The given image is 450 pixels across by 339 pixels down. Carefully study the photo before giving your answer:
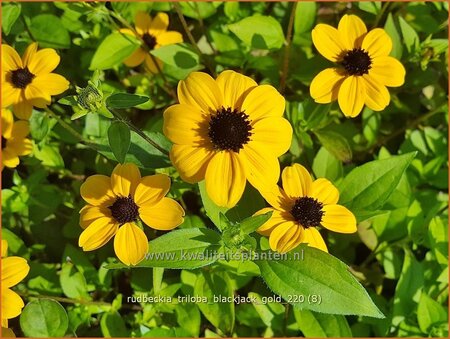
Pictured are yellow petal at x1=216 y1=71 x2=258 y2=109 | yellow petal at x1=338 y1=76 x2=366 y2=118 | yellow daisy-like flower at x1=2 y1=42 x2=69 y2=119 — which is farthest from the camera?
yellow daisy-like flower at x1=2 y1=42 x2=69 y2=119

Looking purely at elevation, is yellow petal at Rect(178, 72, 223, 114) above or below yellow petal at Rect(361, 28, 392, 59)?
below

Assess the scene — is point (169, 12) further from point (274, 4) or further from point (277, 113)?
point (277, 113)

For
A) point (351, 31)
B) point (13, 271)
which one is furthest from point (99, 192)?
point (351, 31)

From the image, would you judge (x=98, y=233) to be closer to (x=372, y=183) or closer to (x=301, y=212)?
(x=301, y=212)

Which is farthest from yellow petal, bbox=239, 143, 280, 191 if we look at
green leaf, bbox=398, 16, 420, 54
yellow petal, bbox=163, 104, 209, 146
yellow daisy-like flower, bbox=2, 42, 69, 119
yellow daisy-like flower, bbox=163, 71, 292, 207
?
green leaf, bbox=398, 16, 420, 54

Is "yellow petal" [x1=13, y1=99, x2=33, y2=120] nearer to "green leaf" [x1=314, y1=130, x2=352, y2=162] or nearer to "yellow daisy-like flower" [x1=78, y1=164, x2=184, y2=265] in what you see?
"yellow daisy-like flower" [x1=78, y1=164, x2=184, y2=265]

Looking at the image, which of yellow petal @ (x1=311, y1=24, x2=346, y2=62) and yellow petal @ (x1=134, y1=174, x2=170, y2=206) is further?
yellow petal @ (x1=311, y1=24, x2=346, y2=62)

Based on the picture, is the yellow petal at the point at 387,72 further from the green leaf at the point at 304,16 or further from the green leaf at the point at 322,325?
the green leaf at the point at 322,325
